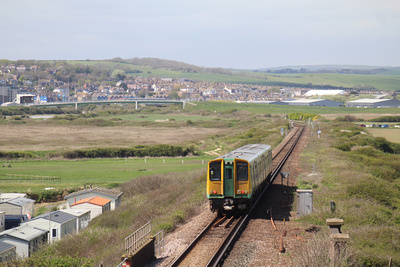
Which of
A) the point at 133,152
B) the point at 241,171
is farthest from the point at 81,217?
the point at 133,152

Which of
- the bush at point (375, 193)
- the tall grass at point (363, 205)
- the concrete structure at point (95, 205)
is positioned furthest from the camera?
the concrete structure at point (95, 205)

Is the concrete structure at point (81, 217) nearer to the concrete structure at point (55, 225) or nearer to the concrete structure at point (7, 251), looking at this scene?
the concrete structure at point (55, 225)

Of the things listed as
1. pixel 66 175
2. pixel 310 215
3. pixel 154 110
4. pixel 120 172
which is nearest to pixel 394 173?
pixel 310 215

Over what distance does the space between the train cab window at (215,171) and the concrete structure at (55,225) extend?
1379 centimetres

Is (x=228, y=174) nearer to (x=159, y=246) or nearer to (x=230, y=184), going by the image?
(x=230, y=184)

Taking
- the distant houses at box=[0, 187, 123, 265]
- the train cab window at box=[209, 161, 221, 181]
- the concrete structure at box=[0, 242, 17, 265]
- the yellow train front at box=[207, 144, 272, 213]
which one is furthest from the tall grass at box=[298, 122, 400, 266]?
the distant houses at box=[0, 187, 123, 265]

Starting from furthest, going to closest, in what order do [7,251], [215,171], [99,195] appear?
1. [99,195]
2. [7,251]
3. [215,171]

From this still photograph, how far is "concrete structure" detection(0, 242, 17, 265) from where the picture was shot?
74.1 ft

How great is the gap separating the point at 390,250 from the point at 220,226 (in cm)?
652

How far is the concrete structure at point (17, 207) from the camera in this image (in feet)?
109

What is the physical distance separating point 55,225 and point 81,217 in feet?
11.6

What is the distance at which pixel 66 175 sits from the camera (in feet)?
164

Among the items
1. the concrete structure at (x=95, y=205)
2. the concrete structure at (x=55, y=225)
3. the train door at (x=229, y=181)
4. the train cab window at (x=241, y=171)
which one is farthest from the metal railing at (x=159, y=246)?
the concrete structure at (x=95, y=205)

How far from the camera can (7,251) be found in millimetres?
23547
